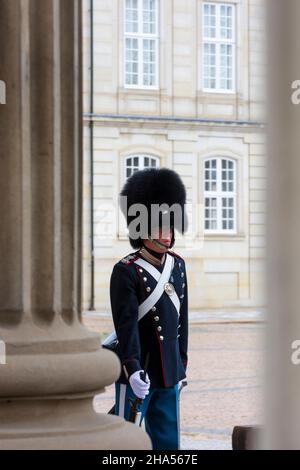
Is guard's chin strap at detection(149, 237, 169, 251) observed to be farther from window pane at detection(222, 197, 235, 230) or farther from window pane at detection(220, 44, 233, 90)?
window pane at detection(220, 44, 233, 90)

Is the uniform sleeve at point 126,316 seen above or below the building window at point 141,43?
below

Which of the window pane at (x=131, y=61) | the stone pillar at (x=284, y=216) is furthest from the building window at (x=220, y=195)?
the stone pillar at (x=284, y=216)

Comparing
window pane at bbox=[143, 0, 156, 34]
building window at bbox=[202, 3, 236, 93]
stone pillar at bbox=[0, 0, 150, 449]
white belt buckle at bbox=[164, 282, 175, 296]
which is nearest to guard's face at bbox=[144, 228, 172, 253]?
white belt buckle at bbox=[164, 282, 175, 296]

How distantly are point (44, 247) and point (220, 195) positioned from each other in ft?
72.8

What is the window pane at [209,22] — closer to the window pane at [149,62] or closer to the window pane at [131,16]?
the window pane at [149,62]

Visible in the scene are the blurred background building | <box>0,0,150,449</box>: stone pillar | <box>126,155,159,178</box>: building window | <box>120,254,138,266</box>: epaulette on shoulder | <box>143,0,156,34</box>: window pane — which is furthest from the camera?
<box>143,0,156,34</box>: window pane

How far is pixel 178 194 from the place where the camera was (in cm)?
448

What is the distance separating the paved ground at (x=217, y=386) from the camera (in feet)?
20.3

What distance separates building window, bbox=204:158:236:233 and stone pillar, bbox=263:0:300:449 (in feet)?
77.9

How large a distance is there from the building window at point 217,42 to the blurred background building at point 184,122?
0.02 meters

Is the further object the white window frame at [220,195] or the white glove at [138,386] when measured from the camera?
the white window frame at [220,195]

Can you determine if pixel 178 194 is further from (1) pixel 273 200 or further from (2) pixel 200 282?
(2) pixel 200 282

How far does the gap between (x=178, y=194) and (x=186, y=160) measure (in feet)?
64.5

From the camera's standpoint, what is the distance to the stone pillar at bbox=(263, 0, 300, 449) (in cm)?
58
